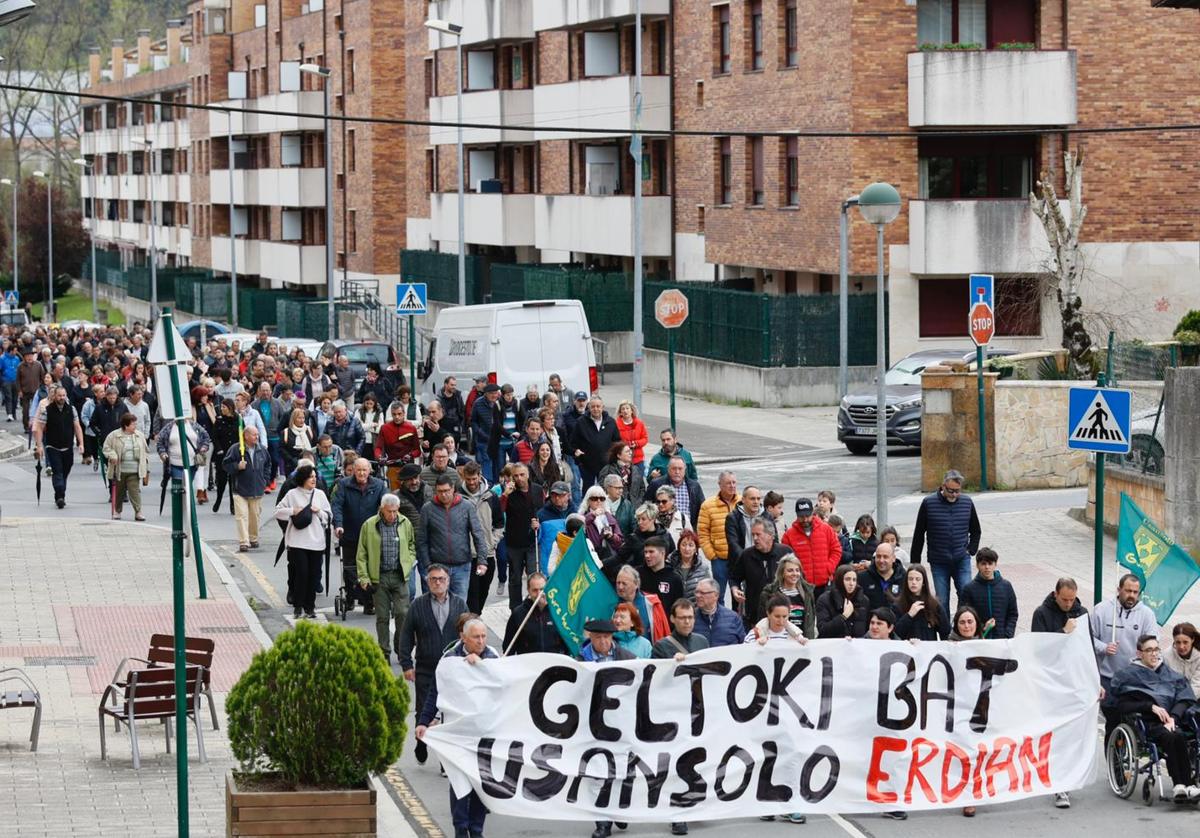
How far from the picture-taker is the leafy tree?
121 meters

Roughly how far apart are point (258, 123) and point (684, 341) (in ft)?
133

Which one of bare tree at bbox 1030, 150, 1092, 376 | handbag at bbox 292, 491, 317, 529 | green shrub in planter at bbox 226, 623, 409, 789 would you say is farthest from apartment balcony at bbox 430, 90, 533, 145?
green shrub in planter at bbox 226, 623, 409, 789

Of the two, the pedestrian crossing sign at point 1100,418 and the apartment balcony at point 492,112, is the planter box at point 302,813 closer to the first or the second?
the pedestrian crossing sign at point 1100,418

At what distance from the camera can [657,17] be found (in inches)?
2030

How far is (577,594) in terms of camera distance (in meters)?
14.7

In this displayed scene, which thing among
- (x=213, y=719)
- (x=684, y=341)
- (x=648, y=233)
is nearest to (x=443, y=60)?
(x=648, y=233)

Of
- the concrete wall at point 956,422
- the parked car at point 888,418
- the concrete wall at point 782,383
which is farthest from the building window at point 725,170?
the concrete wall at point 956,422

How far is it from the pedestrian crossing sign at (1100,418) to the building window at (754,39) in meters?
29.4

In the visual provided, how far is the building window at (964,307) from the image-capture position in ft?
139

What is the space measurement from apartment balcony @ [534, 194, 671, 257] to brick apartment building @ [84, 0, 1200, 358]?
0.32 ft

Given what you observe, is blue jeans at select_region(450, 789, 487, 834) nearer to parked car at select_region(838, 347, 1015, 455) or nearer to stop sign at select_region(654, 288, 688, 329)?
stop sign at select_region(654, 288, 688, 329)

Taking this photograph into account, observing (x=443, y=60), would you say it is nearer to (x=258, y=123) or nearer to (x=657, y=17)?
(x=657, y=17)

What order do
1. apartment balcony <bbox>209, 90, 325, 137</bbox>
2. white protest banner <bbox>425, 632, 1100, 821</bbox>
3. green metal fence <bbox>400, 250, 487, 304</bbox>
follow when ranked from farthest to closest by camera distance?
apartment balcony <bbox>209, 90, 325, 137</bbox>, green metal fence <bbox>400, 250, 487, 304</bbox>, white protest banner <bbox>425, 632, 1100, 821</bbox>

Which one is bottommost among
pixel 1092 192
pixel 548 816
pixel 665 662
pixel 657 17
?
pixel 548 816
